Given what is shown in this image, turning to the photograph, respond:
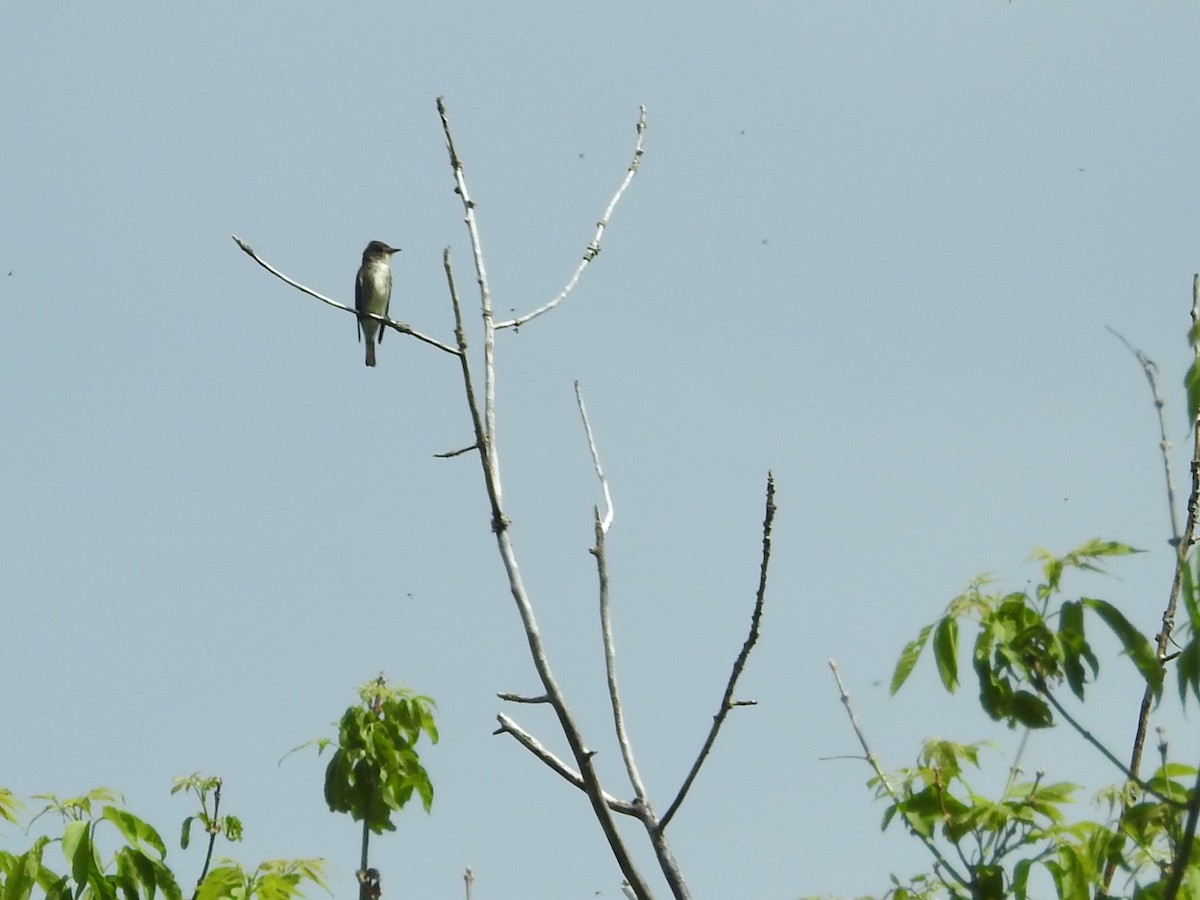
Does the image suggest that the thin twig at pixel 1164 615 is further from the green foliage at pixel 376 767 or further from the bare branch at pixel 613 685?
the green foliage at pixel 376 767

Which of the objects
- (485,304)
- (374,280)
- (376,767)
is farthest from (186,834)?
(374,280)

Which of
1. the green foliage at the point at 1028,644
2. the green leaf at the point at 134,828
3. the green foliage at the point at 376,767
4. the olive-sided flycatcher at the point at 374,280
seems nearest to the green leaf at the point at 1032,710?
the green foliage at the point at 1028,644

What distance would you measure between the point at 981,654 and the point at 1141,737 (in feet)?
1.97

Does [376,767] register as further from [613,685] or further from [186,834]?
[613,685]

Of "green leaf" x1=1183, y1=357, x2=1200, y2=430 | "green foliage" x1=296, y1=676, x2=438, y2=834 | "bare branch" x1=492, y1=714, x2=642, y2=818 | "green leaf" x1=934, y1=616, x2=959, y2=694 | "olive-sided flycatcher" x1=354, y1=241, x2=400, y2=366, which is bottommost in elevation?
"bare branch" x1=492, y1=714, x2=642, y2=818

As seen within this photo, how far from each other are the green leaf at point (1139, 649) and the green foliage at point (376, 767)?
14.7 ft

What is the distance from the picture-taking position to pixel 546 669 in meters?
3.48

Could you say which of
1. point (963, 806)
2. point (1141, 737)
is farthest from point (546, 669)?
point (1141, 737)

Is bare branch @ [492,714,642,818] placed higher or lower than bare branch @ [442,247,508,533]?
lower

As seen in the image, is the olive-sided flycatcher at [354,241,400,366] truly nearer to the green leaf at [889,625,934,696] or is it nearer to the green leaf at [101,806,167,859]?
the green leaf at [101,806,167,859]

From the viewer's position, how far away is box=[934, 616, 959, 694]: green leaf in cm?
412

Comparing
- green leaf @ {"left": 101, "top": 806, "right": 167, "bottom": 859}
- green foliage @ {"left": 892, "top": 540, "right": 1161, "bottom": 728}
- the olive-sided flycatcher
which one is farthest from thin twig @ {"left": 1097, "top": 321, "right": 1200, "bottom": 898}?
the olive-sided flycatcher

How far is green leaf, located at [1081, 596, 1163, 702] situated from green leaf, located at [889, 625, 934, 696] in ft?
2.26

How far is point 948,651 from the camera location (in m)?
4.15
